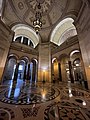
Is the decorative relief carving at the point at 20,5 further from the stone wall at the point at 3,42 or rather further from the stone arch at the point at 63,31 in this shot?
the stone arch at the point at 63,31

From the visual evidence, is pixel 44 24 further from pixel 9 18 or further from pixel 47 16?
pixel 9 18

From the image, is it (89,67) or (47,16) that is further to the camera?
(47,16)

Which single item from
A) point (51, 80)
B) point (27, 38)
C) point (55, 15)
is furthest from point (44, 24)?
point (51, 80)

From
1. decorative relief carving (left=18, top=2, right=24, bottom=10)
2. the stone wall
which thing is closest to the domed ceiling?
decorative relief carving (left=18, top=2, right=24, bottom=10)

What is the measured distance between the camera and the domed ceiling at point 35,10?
9.05m

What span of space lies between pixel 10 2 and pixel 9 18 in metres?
1.95

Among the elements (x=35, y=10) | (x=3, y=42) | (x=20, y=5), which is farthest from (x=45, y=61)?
(x=20, y=5)

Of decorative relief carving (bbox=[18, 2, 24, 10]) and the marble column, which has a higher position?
decorative relief carving (bbox=[18, 2, 24, 10])

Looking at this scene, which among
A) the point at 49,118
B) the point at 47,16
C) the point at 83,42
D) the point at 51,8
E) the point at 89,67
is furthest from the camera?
the point at 47,16

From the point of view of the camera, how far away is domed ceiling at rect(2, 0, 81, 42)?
9.05 meters

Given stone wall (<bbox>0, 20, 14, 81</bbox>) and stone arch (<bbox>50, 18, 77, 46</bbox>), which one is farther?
stone arch (<bbox>50, 18, 77, 46</bbox>)

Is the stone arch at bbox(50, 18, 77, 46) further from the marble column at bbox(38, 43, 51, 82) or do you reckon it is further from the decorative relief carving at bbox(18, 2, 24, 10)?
the decorative relief carving at bbox(18, 2, 24, 10)

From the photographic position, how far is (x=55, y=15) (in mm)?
10938

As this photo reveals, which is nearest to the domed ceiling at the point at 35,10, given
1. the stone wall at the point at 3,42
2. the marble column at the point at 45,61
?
the stone wall at the point at 3,42
